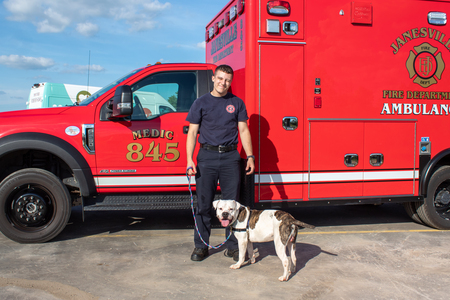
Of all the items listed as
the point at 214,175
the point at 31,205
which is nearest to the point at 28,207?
the point at 31,205

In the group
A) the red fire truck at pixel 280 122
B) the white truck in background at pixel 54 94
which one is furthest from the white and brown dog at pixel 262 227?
the white truck in background at pixel 54 94

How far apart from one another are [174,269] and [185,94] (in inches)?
83.9

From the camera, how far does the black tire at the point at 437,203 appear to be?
202 inches

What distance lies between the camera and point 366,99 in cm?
478

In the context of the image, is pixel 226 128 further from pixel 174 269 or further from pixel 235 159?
pixel 174 269

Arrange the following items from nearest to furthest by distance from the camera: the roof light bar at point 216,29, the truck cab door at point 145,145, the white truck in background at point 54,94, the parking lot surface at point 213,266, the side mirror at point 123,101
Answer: the parking lot surface at point 213,266 → the side mirror at point 123,101 → the truck cab door at point 145,145 → the roof light bar at point 216,29 → the white truck in background at point 54,94

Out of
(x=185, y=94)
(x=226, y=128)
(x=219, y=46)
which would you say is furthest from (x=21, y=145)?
(x=219, y=46)

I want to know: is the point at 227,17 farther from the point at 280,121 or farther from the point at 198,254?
the point at 198,254

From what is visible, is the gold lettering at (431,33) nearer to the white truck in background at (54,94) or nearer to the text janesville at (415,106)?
the text janesville at (415,106)

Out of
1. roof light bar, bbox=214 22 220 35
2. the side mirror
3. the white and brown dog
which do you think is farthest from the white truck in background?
the white and brown dog

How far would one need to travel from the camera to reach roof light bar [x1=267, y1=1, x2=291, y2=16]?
4484mm

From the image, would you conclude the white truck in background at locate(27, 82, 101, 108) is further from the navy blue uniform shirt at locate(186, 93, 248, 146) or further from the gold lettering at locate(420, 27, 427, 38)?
the gold lettering at locate(420, 27, 427, 38)

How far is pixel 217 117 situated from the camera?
3.95 m

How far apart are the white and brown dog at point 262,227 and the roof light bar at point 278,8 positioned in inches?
92.3
